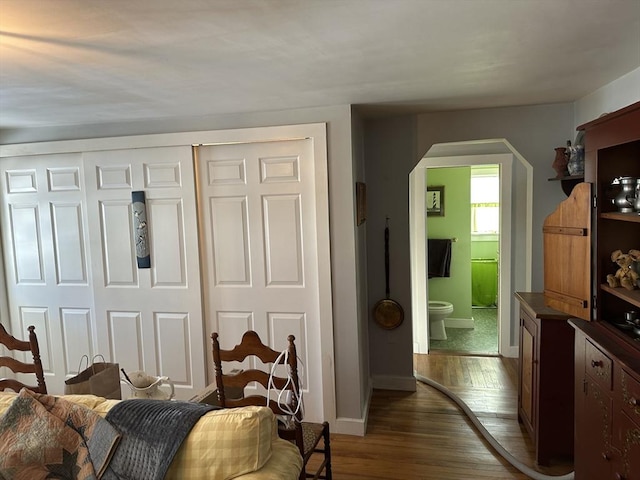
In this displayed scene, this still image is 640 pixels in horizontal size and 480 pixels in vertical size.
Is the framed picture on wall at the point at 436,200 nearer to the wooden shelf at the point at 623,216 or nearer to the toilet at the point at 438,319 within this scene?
the toilet at the point at 438,319

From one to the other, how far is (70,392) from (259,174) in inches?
67.7

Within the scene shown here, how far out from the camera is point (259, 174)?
3.05m

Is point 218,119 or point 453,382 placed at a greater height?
point 218,119

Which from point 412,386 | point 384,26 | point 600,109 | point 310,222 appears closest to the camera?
point 384,26

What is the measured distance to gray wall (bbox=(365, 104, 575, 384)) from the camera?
3225 mm

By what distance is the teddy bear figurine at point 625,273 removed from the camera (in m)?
1.81

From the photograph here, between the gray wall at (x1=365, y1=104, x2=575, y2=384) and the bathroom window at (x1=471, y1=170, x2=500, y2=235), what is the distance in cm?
298

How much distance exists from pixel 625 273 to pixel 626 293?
110 millimetres

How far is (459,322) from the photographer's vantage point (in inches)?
215

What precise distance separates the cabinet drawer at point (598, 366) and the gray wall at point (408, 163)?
1.54 metres

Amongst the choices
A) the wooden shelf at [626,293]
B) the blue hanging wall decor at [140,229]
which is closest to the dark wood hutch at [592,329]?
the wooden shelf at [626,293]

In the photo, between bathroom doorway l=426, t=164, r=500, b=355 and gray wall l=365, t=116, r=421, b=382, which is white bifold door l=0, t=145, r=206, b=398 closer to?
gray wall l=365, t=116, r=421, b=382

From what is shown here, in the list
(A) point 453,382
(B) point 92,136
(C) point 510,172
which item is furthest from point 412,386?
(B) point 92,136

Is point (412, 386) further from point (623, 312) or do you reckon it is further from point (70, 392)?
point (70, 392)
